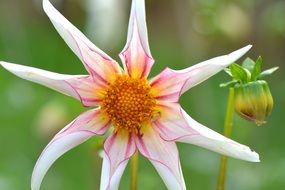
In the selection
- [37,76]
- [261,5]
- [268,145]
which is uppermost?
[37,76]

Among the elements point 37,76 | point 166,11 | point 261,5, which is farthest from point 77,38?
point 166,11

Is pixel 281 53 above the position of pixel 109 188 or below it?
below

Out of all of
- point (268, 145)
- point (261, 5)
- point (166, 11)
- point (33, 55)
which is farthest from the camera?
point (166, 11)

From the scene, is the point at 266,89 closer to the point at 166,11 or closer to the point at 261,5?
the point at 261,5

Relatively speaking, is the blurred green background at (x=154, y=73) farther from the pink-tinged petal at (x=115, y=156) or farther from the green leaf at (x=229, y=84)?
the green leaf at (x=229, y=84)

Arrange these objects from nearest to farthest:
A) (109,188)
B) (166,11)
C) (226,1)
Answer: (109,188) → (226,1) → (166,11)

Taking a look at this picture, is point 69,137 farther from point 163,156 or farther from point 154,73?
point 154,73

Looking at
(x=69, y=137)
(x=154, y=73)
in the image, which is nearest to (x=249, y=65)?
(x=69, y=137)

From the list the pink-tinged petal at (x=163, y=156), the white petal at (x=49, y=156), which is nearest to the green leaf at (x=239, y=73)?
the pink-tinged petal at (x=163, y=156)

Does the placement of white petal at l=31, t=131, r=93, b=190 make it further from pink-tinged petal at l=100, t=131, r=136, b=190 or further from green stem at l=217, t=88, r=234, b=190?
green stem at l=217, t=88, r=234, b=190
